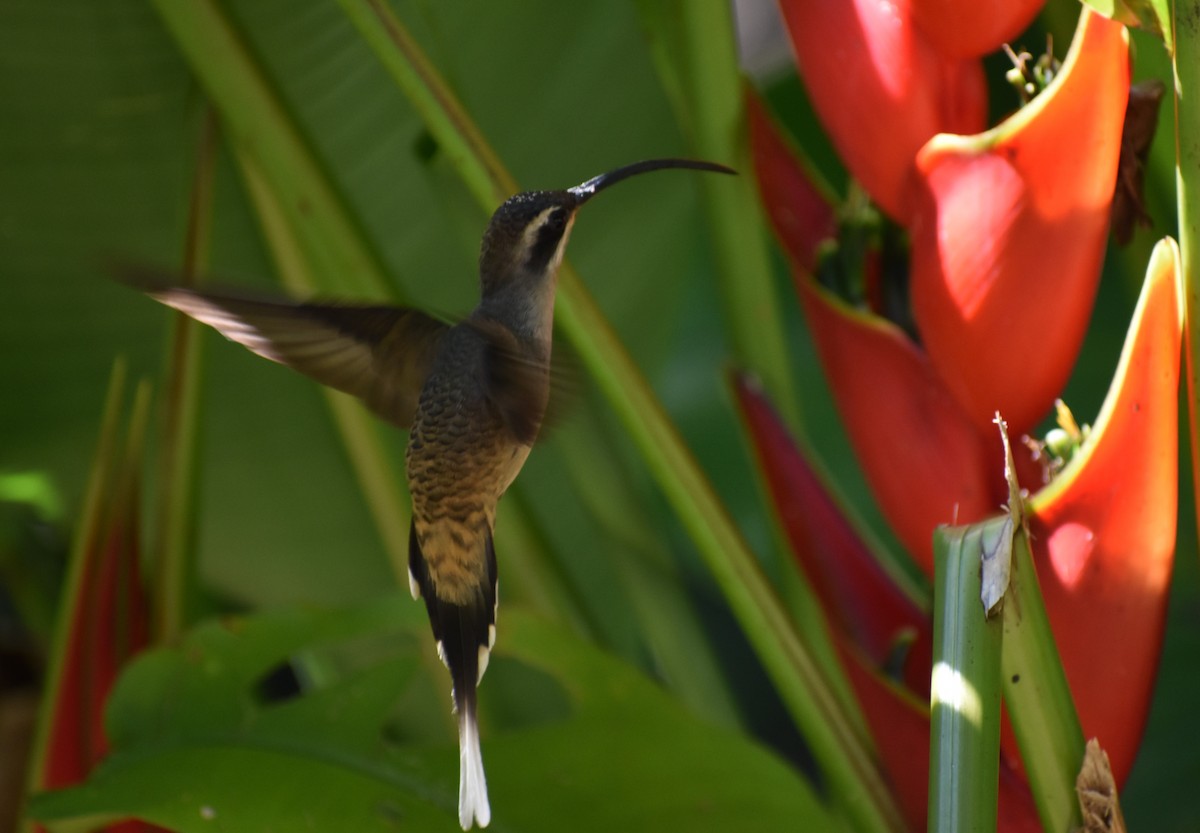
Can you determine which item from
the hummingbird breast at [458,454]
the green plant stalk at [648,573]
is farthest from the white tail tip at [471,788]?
the green plant stalk at [648,573]

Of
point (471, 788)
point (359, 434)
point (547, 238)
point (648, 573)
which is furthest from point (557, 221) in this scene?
point (648, 573)

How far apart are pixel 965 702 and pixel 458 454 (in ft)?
1.01

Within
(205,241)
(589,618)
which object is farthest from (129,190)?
(589,618)

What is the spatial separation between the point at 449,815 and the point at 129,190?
0.51 m

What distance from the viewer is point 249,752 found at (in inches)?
27.7

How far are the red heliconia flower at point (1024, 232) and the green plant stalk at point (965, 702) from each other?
21 cm

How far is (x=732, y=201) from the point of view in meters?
0.78

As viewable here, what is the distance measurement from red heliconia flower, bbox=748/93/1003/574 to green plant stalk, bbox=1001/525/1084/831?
21 cm

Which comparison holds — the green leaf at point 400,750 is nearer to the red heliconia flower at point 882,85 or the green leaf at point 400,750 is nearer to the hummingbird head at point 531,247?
the hummingbird head at point 531,247

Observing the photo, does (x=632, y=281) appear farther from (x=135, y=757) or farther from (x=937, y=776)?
(x=937, y=776)

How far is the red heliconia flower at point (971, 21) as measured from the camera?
0.57 m

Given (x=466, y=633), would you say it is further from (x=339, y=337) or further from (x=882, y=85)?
(x=882, y=85)

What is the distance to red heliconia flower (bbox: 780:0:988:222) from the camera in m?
0.60

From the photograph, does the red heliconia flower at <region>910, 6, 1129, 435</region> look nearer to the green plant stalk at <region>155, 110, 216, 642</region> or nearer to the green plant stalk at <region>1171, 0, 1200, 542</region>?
the green plant stalk at <region>1171, 0, 1200, 542</region>
